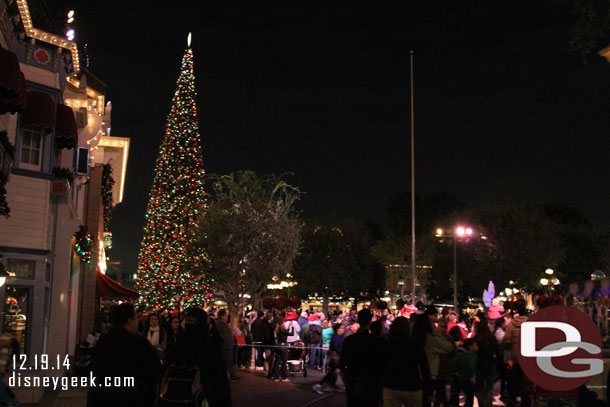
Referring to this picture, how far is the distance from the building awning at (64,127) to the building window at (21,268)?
3.03 m

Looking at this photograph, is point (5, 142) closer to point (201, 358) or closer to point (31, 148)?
point (31, 148)

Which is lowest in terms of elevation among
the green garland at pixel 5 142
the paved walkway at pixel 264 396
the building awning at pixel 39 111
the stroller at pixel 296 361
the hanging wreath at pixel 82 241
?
the paved walkway at pixel 264 396

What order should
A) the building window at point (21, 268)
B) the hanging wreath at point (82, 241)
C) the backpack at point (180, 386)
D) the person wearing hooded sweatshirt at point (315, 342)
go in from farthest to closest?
the person wearing hooded sweatshirt at point (315, 342), the hanging wreath at point (82, 241), the building window at point (21, 268), the backpack at point (180, 386)

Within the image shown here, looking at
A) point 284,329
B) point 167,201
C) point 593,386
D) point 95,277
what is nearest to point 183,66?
point 167,201

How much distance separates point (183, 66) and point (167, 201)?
9.44m

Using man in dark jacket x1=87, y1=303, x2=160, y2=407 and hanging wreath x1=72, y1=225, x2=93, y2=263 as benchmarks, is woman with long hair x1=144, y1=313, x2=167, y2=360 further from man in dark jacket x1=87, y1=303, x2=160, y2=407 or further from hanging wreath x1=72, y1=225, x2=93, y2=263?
man in dark jacket x1=87, y1=303, x2=160, y2=407

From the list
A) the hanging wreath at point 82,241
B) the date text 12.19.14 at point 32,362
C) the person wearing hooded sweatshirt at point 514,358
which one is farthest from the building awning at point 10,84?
the person wearing hooded sweatshirt at point 514,358

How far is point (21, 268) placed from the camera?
16.9 meters

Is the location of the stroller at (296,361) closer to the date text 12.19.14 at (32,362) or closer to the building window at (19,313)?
the date text 12.19.14 at (32,362)

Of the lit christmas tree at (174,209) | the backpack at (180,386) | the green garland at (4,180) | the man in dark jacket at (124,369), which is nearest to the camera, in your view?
the man in dark jacket at (124,369)

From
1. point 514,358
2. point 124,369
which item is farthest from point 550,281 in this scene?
point 124,369

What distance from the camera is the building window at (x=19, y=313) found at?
54.1ft

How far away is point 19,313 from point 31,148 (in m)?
3.88

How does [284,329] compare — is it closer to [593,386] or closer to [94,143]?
[94,143]
